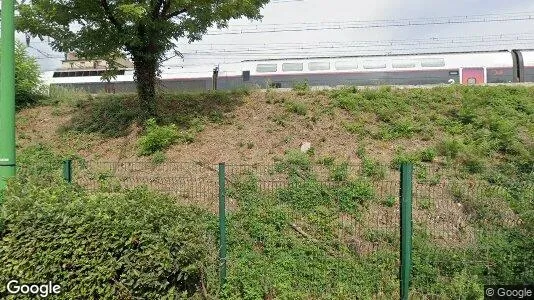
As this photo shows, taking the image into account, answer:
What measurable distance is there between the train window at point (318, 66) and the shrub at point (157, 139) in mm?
10299

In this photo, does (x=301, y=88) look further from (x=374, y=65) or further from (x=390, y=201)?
(x=374, y=65)

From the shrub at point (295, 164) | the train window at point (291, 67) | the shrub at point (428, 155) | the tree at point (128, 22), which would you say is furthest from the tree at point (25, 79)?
the shrub at point (428, 155)

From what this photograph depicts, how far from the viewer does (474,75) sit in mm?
17188

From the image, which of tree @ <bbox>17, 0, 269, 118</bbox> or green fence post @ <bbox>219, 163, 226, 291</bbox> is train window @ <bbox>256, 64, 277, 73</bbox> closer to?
tree @ <bbox>17, 0, 269, 118</bbox>

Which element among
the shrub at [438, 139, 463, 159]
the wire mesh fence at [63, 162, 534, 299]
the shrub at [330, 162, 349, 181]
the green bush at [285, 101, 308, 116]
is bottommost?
the wire mesh fence at [63, 162, 534, 299]

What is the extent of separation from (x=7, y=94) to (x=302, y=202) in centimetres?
444

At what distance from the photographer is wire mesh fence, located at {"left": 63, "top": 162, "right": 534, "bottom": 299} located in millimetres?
4852

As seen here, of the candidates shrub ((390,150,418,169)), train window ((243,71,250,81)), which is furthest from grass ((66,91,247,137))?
train window ((243,71,250,81))

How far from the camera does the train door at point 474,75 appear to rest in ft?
55.5

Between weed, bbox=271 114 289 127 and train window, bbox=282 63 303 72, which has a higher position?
train window, bbox=282 63 303 72

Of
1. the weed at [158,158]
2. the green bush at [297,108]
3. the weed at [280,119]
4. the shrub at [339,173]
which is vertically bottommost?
the shrub at [339,173]

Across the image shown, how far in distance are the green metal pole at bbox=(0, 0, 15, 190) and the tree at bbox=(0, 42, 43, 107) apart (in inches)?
402

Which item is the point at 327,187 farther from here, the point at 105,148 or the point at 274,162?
the point at 105,148

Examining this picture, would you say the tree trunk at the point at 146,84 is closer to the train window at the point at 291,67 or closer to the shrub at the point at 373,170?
the shrub at the point at 373,170
